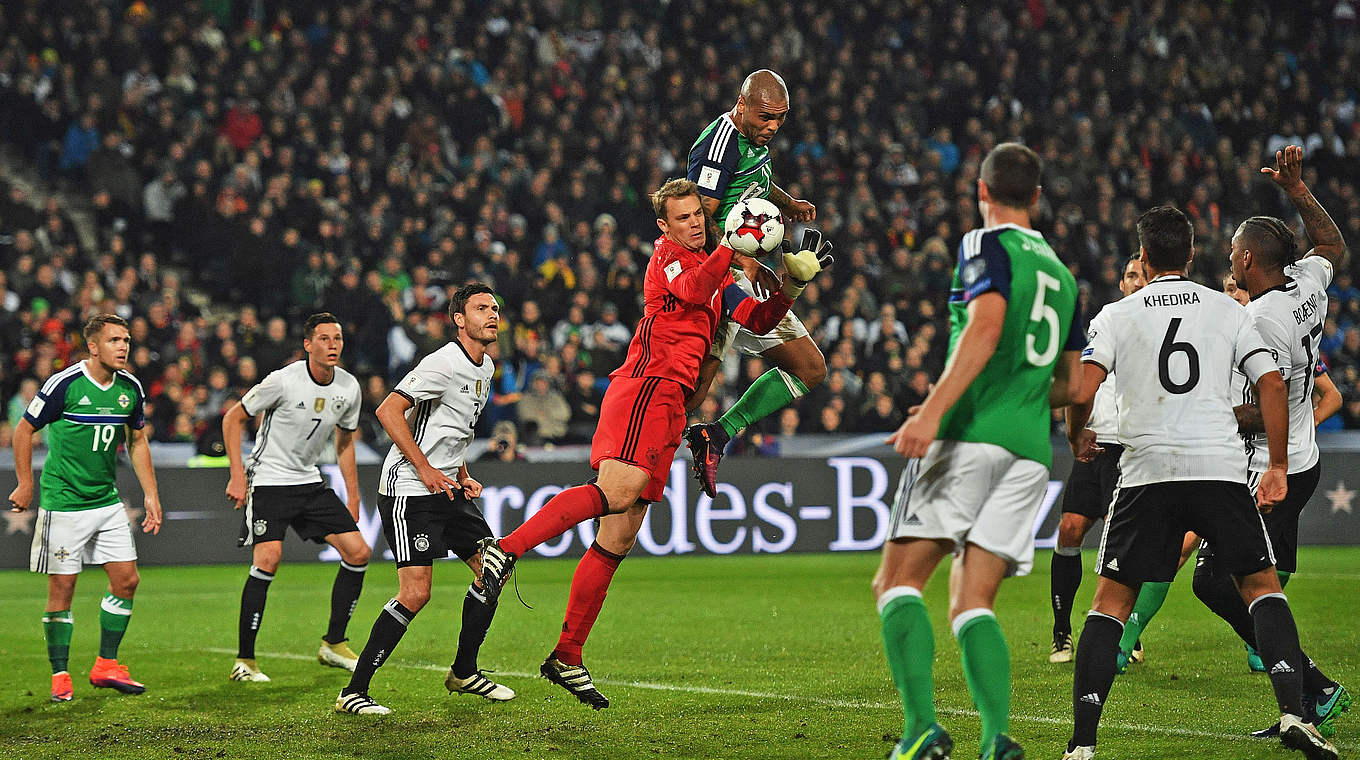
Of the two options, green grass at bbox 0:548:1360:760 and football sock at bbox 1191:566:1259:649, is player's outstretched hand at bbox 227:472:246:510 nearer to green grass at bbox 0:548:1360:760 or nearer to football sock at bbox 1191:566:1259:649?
green grass at bbox 0:548:1360:760

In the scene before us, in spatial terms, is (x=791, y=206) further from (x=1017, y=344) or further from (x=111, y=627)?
(x=111, y=627)

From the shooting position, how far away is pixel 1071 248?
758 inches

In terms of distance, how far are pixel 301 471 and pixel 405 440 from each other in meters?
1.62

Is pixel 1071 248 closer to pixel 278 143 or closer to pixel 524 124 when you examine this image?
pixel 524 124

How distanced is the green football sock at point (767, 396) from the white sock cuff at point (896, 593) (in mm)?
2373

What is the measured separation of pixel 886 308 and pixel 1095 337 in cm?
1202

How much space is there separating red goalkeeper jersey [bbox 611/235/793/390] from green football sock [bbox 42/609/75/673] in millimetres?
3380

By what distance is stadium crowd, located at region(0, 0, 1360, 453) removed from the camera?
52.0 ft

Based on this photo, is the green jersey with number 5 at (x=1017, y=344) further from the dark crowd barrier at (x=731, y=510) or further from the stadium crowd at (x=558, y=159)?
the stadium crowd at (x=558, y=159)

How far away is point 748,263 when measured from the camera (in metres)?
6.23

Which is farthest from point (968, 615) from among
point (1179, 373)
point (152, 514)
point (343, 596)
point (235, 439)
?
point (152, 514)

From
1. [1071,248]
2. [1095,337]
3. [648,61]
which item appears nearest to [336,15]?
[648,61]

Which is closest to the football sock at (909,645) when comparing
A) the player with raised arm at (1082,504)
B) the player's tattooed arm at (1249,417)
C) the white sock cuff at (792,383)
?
the player's tattooed arm at (1249,417)

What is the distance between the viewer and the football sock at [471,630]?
6.46 metres
